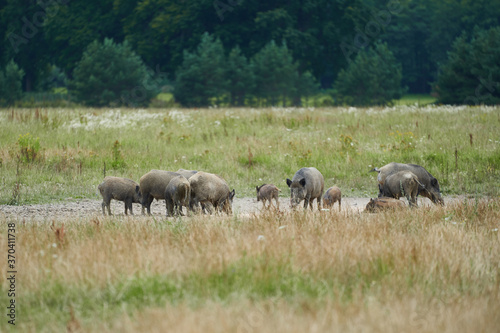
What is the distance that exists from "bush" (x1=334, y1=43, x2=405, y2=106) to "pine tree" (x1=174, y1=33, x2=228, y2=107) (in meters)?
10.5

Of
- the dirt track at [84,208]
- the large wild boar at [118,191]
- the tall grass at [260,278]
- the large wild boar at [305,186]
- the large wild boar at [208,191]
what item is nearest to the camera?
the tall grass at [260,278]

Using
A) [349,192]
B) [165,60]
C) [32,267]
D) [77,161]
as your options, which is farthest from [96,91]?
[32,267]

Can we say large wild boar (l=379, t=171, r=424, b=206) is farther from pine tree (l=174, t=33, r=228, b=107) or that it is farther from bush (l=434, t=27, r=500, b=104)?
pine tree (l=174, t=33, r=228, b=107)

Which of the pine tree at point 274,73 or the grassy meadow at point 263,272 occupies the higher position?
the pine tree at point 274,73

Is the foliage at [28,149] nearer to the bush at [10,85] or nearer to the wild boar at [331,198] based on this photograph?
the wild boar at [331,198]

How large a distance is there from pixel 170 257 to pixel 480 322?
2.73 metres

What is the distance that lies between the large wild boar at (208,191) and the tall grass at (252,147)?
11.3 ft

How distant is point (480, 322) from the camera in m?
3.89

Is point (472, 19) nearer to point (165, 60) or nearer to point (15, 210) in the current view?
point (165, 60)

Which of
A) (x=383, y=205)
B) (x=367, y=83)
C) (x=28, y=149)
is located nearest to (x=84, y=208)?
(x=28, y=149)

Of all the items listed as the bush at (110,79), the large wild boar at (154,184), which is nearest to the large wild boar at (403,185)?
the large wild boar at (154,184)

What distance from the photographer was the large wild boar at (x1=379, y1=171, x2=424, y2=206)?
9977mm

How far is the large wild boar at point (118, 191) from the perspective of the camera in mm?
10164

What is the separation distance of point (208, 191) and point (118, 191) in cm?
200
